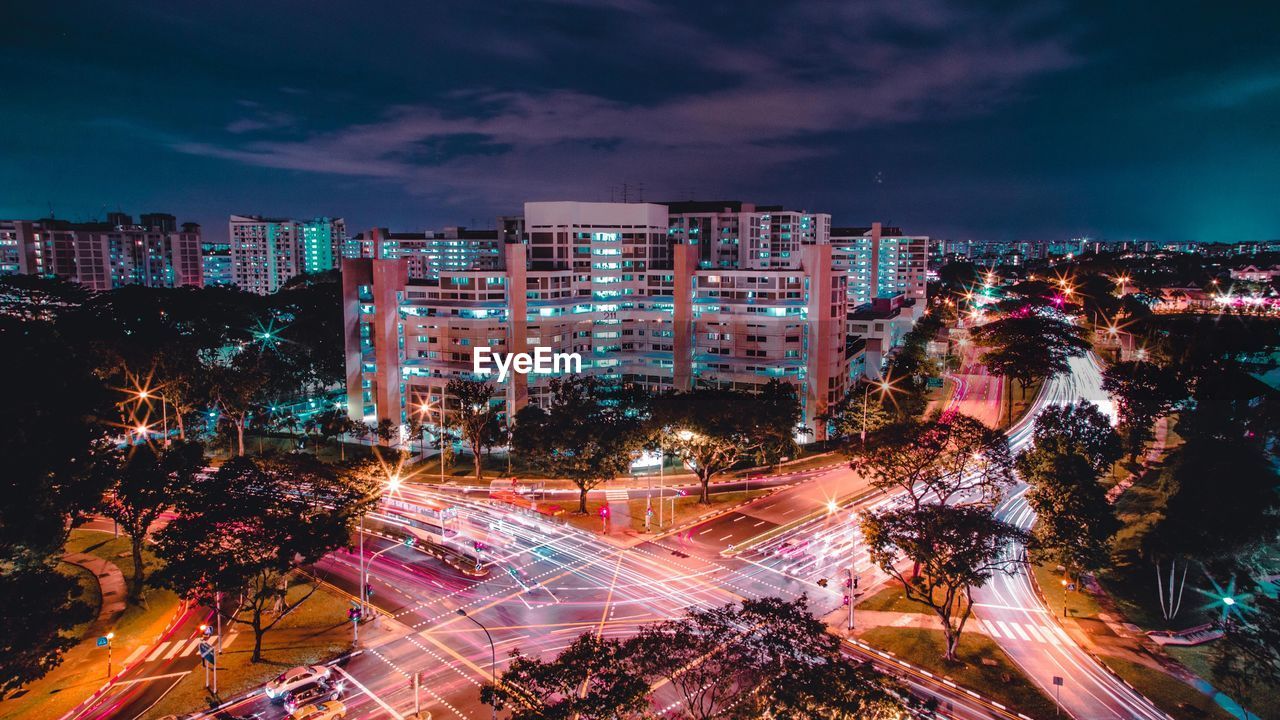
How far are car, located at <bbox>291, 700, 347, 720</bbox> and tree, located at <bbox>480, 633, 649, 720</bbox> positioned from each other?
1390 centimetres

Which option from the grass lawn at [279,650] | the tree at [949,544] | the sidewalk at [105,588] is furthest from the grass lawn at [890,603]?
the sidewalk at [105,588]

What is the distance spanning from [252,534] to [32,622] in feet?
32.3

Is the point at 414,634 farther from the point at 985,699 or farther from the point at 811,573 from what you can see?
the point at 985,699

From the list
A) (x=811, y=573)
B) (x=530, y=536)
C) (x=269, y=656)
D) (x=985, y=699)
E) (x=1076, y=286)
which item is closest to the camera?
(x=985, y=699)

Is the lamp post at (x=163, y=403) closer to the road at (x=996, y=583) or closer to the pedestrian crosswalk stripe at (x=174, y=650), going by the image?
the pedestrian crosswalk stripe at (x=174, y=650)

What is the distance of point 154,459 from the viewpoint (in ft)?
182

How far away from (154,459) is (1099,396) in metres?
107

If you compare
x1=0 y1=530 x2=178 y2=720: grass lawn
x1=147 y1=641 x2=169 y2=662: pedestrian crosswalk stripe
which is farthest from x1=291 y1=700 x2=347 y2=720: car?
x1=147 y1=641 x2=169 y2=662: pedestrian crosswalk stripe

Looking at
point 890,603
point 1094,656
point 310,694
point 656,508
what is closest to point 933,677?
point 890,603

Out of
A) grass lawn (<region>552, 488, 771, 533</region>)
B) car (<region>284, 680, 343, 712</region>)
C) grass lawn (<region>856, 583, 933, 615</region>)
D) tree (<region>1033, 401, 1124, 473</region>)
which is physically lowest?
car (<region>284, 680, 343, 712</region>)

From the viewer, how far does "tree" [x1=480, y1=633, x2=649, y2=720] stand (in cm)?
2612

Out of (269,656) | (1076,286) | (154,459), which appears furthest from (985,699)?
(1076,286)

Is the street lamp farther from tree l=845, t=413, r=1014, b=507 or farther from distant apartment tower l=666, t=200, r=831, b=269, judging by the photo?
distant apartment tower l=666, t=200, r=831, b=269

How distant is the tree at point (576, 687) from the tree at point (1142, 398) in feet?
224
